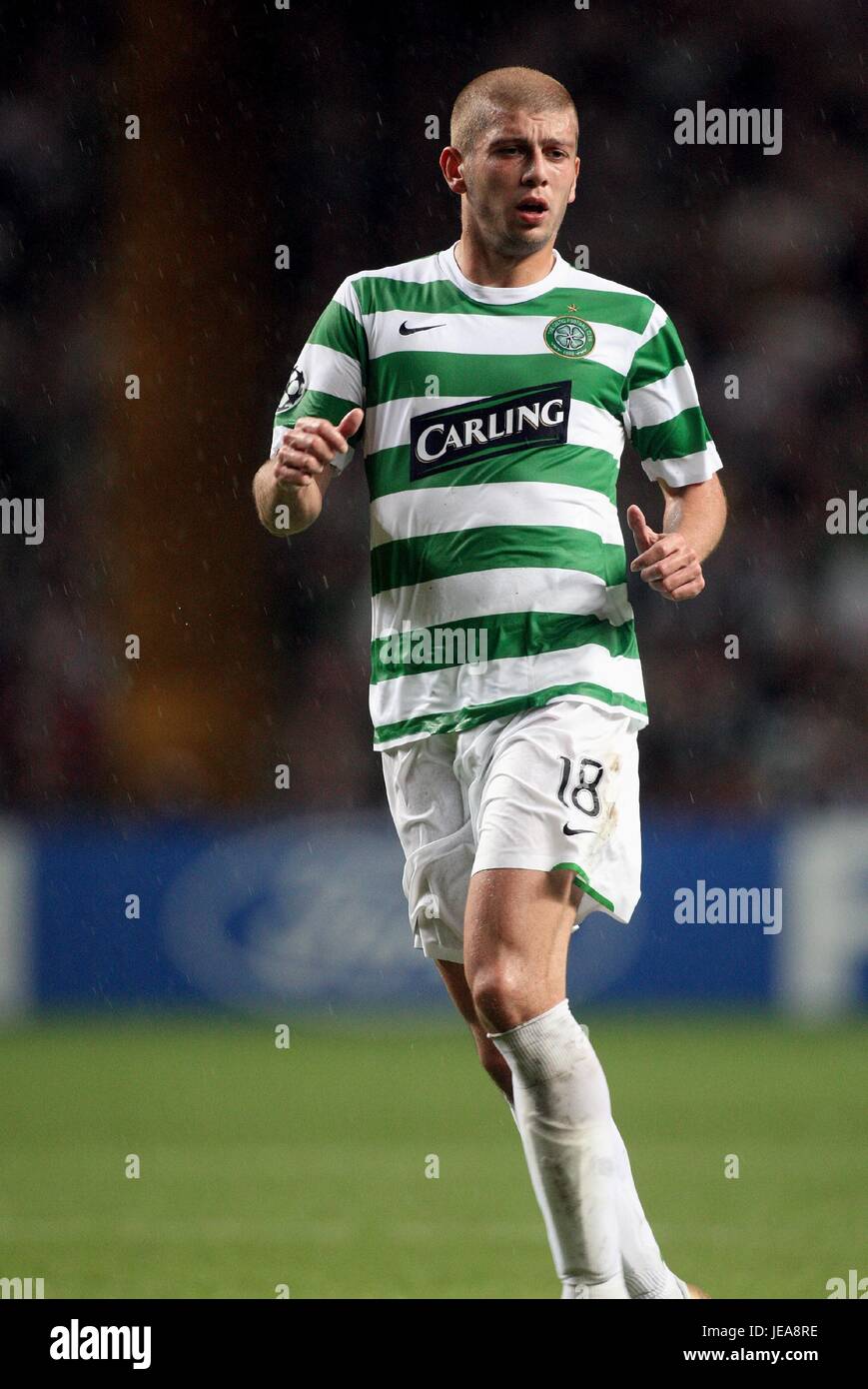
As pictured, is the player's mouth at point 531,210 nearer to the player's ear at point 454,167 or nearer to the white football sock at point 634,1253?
the player's ear at point 454,167

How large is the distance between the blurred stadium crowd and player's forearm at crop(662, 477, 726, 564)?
270 inches

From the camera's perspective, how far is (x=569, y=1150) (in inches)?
135

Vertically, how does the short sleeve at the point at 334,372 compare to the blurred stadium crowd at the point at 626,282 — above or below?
below

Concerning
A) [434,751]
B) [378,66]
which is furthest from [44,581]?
[434,751]

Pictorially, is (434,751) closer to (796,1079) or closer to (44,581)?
(796,1079)

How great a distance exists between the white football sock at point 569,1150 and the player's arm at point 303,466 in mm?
1049

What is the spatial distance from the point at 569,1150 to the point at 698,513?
134 cm

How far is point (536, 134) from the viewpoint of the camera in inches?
148

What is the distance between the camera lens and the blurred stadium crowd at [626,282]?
11242 mm
